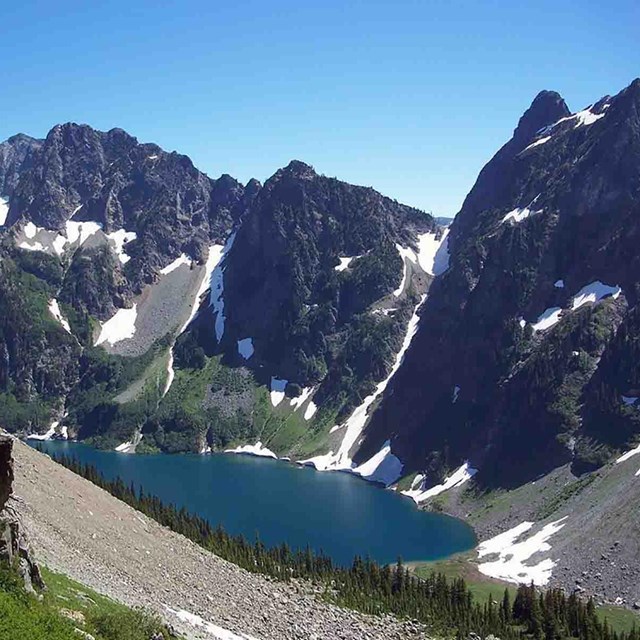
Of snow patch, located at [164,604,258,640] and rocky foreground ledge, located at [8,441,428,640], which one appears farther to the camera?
rocky foreground ledge, located at [8,441,428,640]

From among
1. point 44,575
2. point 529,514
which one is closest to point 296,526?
point 529,514

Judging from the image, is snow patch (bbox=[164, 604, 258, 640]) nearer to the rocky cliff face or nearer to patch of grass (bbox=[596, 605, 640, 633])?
the rocky cliff face

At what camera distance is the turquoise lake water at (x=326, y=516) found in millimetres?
140125

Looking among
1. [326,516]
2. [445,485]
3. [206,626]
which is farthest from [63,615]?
[445,485]

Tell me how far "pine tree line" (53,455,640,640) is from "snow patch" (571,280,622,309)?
351ft

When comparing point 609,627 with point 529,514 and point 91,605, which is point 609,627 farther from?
point 91,605

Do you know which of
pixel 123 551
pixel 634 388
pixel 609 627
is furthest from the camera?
pixel 634 388

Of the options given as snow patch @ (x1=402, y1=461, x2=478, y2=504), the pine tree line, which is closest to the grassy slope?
the pine tree line

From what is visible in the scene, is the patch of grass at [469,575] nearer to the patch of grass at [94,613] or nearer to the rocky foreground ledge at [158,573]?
the rocky foreground ledge at [158,573]

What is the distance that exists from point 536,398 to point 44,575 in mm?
160275

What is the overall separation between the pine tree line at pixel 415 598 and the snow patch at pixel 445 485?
7428 cm

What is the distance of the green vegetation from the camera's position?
80.1 ft

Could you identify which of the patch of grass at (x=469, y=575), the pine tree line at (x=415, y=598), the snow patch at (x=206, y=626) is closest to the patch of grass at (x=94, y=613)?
the snow patch at (x=206, y=626)

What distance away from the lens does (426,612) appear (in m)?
88.4
